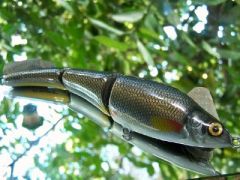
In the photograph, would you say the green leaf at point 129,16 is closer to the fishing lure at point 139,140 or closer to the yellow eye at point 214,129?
the fishing lure at point 139,140

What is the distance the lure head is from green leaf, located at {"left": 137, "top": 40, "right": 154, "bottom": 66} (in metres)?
0.33

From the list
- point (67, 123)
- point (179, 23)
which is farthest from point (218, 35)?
point (67, 123)

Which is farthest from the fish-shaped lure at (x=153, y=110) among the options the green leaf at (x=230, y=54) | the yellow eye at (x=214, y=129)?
the green leaf at (x=230, y=54)

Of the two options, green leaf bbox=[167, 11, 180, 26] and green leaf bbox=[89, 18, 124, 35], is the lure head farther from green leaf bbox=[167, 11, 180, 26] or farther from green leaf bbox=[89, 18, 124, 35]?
green leaf bbox=[89, 18, 124, 35]

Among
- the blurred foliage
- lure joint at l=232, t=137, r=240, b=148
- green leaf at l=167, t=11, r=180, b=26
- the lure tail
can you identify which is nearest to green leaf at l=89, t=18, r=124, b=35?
the blurred foliage

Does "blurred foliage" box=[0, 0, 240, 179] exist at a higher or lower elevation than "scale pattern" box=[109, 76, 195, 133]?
lower

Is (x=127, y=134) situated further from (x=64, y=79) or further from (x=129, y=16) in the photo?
(x=129, y=16)

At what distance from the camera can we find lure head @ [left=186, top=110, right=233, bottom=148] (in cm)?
32

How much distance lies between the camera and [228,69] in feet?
2.07

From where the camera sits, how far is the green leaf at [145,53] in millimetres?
661

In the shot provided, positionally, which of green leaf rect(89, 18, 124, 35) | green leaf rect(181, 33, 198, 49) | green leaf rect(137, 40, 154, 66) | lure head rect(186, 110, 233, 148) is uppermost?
lure head rect(186, 110, 233, 148)

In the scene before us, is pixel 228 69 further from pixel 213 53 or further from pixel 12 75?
pixel 12 75

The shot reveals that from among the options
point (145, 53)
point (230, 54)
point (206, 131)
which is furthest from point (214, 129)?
point (145, 53)

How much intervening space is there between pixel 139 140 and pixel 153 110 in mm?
59
